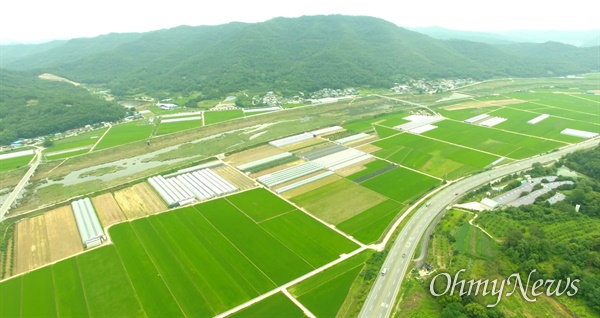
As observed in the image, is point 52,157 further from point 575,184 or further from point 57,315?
point 575,184

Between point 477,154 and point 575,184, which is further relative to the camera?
point 477,154

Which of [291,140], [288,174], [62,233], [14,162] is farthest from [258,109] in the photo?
[62,233]

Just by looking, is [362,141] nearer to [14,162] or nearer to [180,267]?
[180,267]

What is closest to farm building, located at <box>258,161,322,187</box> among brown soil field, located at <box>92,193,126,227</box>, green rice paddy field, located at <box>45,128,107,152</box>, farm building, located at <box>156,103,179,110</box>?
brown soil field, located at <box>92,193,126,227</box>

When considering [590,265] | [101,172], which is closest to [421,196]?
[590,265]

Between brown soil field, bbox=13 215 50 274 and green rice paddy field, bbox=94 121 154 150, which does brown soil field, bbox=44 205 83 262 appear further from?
green rice paddy field, bbox=94 121 154 150

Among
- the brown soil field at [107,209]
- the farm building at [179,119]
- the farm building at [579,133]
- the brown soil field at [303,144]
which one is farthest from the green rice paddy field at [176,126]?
the farm building at [579,133]

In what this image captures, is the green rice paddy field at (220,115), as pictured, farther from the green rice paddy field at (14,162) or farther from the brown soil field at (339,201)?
the brown soil field at (339,201)
